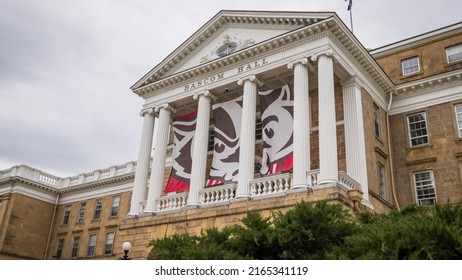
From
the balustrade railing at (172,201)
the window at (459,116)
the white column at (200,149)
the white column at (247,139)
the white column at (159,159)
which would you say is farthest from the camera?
the white column at (159,159)

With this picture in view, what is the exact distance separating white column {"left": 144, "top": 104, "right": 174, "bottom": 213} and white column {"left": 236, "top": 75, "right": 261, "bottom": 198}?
5537mm

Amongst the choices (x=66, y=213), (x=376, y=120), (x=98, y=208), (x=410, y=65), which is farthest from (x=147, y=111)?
(x=66, y=213)

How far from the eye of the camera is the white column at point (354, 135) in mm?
21422

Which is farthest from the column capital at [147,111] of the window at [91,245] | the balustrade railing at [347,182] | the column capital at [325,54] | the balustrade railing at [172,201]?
the window at [91,245]

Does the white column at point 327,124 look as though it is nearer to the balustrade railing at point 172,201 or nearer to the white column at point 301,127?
the white column at point 301,127

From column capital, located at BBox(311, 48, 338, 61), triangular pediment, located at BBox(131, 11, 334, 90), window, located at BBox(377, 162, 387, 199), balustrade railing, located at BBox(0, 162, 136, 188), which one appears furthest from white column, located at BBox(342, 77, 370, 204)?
balustrade railing, located at BBox(0, 162, 136, 188)

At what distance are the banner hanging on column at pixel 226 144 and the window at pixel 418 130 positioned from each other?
32.1ft

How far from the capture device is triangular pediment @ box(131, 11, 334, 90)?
23.5 meters

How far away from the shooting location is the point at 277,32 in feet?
78.1

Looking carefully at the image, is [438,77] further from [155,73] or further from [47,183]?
[47,183]

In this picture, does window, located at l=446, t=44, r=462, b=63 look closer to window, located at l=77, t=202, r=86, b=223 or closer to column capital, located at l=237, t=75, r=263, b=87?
column capital, located at l=237, t=75, r=263, b=87

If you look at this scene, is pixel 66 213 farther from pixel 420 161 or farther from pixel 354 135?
pixel 420 161

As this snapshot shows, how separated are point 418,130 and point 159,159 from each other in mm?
14333

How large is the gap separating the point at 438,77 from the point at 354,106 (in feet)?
20.1
